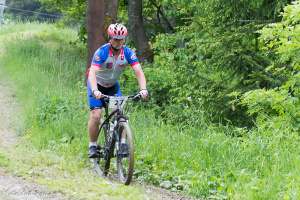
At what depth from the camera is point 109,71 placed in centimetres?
823

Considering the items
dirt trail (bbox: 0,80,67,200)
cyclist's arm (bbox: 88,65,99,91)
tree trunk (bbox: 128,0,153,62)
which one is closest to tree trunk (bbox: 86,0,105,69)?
tree trunk (bbox: 128,0,153,62)

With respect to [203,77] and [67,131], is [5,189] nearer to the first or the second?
[67,131]

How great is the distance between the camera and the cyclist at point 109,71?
7.73 m

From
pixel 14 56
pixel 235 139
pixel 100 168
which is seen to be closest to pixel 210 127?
pixel 235 139

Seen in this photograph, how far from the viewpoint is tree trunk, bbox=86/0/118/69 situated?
14.4m

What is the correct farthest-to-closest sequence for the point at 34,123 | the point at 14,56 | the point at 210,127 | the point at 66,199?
the point at 14,56 < the point at 34,123 < the point at 210,127 < the point at 66,199

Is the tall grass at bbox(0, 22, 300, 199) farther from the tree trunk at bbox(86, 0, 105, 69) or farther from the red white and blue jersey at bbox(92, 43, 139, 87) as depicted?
the tree trunk at bbox(86, 0, 105, 69)

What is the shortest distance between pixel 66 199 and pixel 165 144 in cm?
270

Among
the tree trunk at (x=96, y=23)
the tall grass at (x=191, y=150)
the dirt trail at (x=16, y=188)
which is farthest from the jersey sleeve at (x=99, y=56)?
the tree trunk at (x=96, y=23)

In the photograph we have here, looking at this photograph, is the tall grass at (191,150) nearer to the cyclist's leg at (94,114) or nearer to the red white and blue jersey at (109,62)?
the cyclist's leg at (94,114)

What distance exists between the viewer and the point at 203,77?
1161cm

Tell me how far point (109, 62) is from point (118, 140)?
1112 millimetres

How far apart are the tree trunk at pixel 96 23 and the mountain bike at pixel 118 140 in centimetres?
649

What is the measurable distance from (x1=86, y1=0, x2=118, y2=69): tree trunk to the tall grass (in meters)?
1.69
